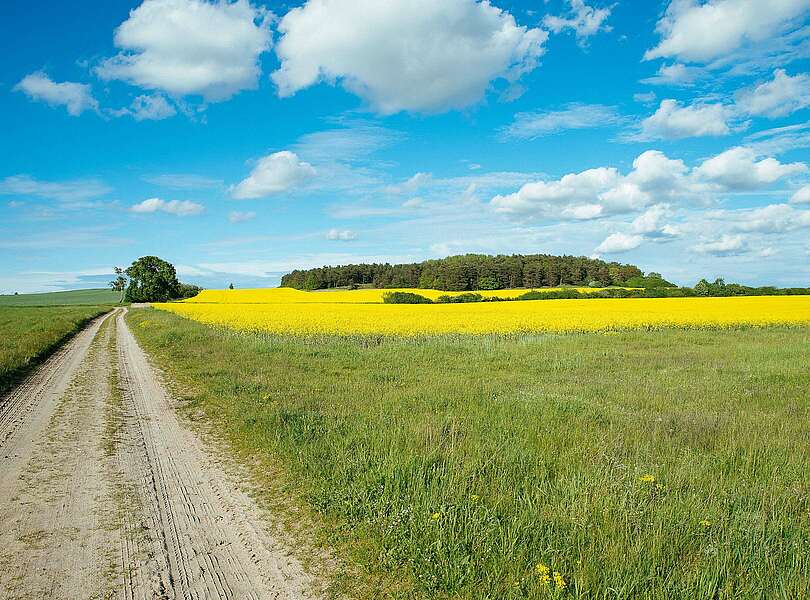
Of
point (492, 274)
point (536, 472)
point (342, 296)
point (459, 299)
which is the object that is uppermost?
point (492, 274)

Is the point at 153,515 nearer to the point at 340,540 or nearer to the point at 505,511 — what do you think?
the point at 340,540

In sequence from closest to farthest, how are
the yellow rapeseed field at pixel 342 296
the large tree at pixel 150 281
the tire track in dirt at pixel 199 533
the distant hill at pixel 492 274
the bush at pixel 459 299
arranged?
the tire track in dirt at pixel 199 533 → the bush at pixel 459 299 → the yellow rapeseed field at pixel 342 296 → the distant hill at pixel 492 274 → the large tree at pixel 150 281

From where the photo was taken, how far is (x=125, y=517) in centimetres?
548

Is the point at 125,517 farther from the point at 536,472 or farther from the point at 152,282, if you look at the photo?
the point at 152,282

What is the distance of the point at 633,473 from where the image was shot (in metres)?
6.39

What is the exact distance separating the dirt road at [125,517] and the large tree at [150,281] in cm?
10391

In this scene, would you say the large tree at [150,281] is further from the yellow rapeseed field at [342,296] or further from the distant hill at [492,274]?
the distant hill at [492,274]

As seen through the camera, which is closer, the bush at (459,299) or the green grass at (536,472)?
the green grass at (536,472)

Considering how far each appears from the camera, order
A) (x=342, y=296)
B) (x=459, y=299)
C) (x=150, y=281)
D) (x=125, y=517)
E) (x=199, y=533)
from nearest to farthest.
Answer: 1. (x=199, y=533)
2. (x=125, y=517)
3. (x=459, y=299)
4. (x=342, y=296)
5. (x=150, y=281)

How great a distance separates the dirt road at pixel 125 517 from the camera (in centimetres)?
429

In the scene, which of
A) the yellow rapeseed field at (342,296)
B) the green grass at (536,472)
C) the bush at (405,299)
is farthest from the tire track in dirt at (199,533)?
the yellow rapeseed field at (342,296)

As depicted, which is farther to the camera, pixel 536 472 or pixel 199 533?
pixel 536 472

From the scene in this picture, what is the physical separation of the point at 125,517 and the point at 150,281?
110 meters

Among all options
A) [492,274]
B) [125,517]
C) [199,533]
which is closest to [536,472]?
[199,533]
